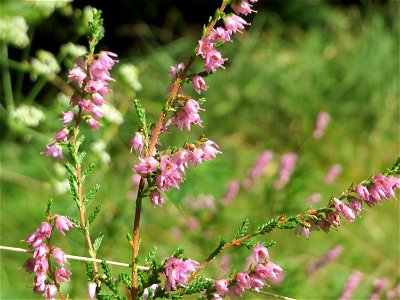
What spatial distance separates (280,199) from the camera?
2.67 m

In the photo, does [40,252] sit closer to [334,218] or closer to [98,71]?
[98,71]

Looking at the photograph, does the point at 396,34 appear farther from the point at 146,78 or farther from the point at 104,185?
the point at 104,185

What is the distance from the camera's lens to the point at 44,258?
1.08 meters

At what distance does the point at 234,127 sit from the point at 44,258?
4165 mm

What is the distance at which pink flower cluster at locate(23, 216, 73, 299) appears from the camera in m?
1.08

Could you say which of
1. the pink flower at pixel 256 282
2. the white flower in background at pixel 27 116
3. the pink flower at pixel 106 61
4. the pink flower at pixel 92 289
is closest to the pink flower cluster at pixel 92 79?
the pink flower at pixel 106 61

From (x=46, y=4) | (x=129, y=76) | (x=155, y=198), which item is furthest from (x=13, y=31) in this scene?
(x=155, y=198)

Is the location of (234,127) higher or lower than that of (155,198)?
Answer: higher

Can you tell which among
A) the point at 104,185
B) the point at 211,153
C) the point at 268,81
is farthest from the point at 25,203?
the point at 211,153

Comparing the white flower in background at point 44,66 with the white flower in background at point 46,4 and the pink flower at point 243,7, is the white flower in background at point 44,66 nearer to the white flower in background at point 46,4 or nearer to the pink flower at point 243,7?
the white flower in background at point 46,4

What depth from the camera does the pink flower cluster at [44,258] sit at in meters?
1.08

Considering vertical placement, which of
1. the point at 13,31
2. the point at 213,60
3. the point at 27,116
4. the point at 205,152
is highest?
the point at 13,31

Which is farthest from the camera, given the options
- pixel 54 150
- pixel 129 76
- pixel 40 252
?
pixel 129 76

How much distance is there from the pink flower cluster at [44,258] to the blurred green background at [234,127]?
3.20 ft
